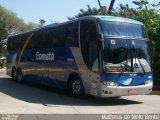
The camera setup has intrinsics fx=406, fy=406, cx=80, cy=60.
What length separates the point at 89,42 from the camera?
1576 cm

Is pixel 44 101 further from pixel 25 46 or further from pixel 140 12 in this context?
pixel 140 12

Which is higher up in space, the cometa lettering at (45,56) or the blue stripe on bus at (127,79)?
the cometa lettering at (45,56)

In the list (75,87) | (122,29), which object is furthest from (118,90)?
(75,87)

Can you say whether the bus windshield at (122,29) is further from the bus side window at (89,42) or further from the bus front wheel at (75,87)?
the bus front wheel at (75,87)

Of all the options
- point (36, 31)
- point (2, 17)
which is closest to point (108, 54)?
point (36, 31)

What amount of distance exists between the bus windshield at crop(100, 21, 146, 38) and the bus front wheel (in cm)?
266

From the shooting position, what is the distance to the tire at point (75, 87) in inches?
653

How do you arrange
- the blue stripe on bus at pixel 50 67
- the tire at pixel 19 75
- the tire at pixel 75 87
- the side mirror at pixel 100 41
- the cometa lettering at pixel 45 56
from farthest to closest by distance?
the tire at pixel 19 75 → the cometa lettering at pixel 45 56 → the blue stripe on bus at pixel 50 67 → the tire at pixel 75 87 → the side mirror at pixel 100 41

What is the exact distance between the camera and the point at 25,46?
2472 cm

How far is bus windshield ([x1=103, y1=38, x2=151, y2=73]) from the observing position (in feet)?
48.8

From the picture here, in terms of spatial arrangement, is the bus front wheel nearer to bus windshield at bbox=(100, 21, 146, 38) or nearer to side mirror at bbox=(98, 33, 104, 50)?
side mirror at bbox=(98, 33, 104, 50)

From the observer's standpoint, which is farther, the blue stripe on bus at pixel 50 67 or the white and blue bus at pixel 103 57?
the blue stripe on bus at pixel 50 67

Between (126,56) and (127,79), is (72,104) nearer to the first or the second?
(127,79)

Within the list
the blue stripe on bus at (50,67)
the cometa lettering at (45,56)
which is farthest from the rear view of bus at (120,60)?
the cometa lettering at (45,56)
